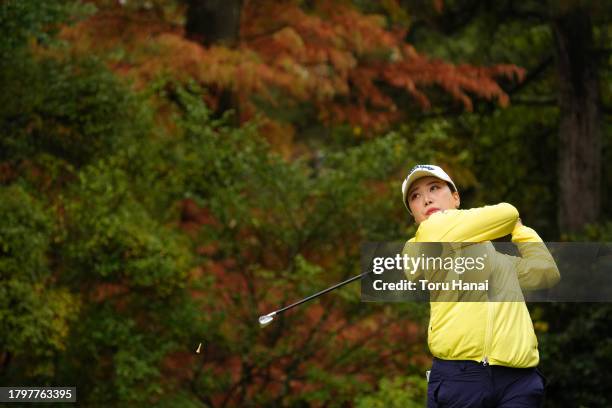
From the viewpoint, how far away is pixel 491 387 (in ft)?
11.8

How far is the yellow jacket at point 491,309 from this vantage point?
3596 mm

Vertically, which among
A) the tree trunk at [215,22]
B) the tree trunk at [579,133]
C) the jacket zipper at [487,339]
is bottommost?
the tree trunk at [579,133]

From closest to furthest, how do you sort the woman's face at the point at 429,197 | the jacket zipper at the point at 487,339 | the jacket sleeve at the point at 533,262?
the jacket zipper at the point at 487,339, the jacket sleeve at the point at 533,262, the woman's face at the point at 429,197

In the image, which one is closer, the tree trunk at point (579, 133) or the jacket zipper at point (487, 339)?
the jacket zipper at point (487, 339)

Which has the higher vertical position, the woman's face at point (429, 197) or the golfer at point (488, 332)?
the woman's face at point (429, 197)

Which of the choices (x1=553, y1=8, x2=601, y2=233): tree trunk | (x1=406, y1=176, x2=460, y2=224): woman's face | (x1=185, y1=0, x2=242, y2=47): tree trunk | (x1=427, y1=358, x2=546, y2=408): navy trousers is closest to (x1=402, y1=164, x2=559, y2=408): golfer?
(x1=427, y1=358, x2=546, y2=408): navy trousers

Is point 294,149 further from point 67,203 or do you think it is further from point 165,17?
point 67,203

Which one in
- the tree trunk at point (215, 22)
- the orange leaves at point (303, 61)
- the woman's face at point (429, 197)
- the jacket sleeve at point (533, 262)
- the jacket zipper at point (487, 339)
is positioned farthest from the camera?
the tree trunk at point (215, 22)

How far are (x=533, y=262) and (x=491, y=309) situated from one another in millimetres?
237

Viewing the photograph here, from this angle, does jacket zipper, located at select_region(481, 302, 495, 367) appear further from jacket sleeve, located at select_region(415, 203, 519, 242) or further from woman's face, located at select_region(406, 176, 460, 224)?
woman's face, located at select_region(406, 176, 460, 224)

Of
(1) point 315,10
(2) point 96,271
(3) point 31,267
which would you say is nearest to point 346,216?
(2) point 96,271

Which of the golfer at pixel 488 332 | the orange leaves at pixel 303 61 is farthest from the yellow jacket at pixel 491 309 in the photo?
the orange leaves at pixel 303 61

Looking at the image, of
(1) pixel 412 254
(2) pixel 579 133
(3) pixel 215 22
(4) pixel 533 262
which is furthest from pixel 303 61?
(4) pixel 533 262

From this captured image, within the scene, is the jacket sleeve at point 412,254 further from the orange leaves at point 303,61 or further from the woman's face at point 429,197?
the orange leaves at point 303,61
